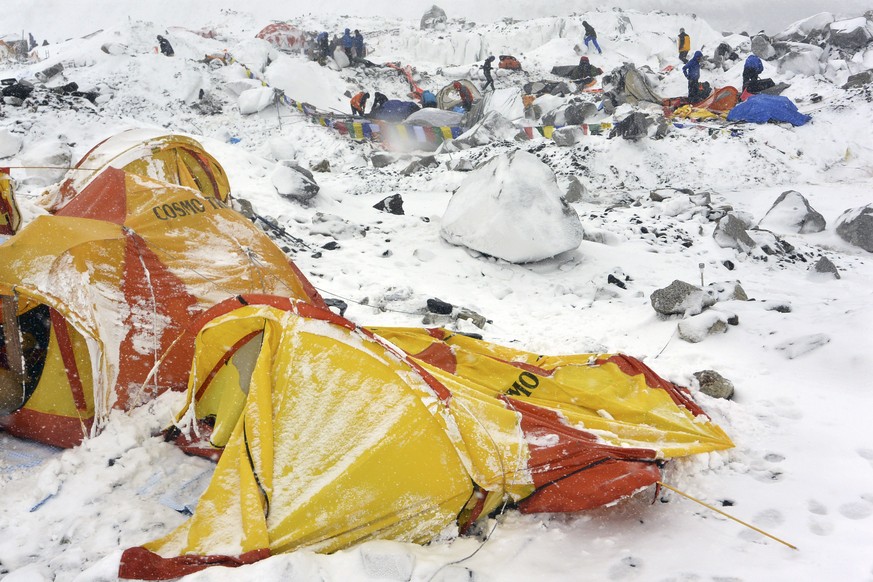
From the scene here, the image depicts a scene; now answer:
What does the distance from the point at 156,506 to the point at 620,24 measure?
26.6 m

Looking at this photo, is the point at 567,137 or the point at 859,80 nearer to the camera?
the point at 567,137

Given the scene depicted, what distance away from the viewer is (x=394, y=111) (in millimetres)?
13648

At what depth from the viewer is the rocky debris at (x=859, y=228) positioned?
7.03 meters

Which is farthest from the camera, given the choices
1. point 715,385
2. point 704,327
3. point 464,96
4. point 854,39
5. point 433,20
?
point 433,20

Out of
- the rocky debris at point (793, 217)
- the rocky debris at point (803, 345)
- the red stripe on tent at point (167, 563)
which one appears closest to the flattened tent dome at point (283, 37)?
the rocky debris at point (793, 217)

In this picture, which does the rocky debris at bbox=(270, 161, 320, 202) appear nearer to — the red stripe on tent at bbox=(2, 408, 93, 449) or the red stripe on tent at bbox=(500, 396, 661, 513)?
the red stripe on tent at bbox=(2, 408, 93, 449)

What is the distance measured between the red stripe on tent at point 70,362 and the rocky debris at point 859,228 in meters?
8.51

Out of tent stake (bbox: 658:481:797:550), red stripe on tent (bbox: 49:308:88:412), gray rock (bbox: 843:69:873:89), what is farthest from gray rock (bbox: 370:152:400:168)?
gray rock (bbox: 843:69:873:89)

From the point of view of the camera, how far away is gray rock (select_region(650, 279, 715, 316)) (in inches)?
180

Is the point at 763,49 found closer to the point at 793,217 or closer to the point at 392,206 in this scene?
the point at 793,217

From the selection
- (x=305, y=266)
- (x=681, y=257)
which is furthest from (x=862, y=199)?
(x=305, y=266)

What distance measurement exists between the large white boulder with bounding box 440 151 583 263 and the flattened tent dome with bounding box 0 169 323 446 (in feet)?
10.8

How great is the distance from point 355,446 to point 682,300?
3.29 m

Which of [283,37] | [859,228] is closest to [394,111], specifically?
[283,37]
